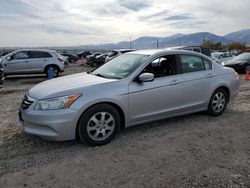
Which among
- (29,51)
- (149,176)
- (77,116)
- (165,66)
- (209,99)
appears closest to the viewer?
(149,176)

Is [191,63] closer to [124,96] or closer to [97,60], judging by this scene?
[124,96]

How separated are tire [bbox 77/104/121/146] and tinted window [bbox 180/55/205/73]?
1.87 m

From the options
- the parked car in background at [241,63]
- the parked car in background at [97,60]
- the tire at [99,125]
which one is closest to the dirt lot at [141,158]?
the tire at [99,125]

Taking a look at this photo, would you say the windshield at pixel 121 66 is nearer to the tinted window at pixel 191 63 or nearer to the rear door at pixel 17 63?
the tinted window at pixel 191 63

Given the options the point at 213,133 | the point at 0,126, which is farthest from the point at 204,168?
the point at 0,126

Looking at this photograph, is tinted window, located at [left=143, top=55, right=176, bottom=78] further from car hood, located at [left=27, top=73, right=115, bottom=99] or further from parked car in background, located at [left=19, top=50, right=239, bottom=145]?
car hood, located at [left=27, top=73, right=115, bottom=99]

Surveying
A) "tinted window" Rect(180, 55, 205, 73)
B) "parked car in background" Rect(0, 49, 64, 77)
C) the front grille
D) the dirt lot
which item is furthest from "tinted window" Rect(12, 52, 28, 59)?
"tinted window" Rect(180, 55, 205, 73)

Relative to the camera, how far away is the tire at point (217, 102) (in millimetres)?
5848

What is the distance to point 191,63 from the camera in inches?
219

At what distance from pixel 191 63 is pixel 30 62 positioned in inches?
426

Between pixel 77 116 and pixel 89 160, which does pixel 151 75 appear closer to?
pixel 77 116

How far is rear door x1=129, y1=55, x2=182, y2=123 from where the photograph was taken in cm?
463

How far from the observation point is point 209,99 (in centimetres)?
577

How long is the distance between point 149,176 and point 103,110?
1356mm
